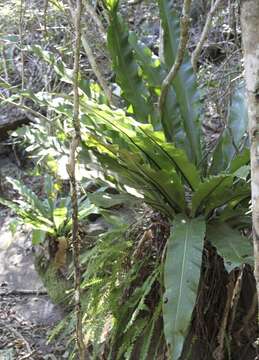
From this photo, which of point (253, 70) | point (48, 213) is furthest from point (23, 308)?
point (253, 70)

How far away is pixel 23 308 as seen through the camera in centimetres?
342

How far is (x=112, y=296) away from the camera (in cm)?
224

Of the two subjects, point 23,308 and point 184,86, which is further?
point 23,308

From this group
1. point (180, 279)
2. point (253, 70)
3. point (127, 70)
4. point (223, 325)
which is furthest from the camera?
point (127, 70)

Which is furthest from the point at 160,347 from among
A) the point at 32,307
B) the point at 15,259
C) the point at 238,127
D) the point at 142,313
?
the point at 15,259

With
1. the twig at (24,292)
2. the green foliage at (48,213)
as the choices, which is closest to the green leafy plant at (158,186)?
the green foliage at (48,213)

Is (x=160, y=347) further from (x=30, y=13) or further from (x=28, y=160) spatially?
(x=28, y=160)

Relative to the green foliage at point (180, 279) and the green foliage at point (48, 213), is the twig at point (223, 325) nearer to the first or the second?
the green foliage at point (180, 279)

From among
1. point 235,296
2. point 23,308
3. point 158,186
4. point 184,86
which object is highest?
point 184,86

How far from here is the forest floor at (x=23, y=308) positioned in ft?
9.65

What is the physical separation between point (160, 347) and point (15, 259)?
2.15 metres

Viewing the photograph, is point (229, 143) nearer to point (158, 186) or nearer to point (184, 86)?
point (184, 86)

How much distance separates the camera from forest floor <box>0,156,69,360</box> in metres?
2.94

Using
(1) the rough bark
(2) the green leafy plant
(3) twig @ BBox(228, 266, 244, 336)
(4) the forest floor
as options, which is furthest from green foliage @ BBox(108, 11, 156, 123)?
(4) the forest floor
